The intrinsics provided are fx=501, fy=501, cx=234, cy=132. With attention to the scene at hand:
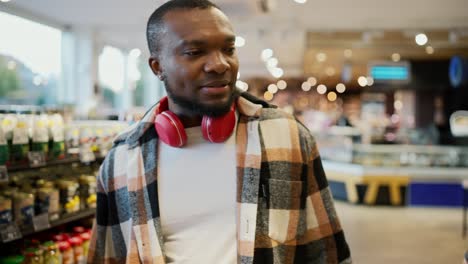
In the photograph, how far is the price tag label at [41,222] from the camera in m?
2.54

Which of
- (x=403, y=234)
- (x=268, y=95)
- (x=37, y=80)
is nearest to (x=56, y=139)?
(x=37, y=80)

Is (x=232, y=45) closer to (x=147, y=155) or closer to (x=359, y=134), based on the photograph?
(x=147, y=155)

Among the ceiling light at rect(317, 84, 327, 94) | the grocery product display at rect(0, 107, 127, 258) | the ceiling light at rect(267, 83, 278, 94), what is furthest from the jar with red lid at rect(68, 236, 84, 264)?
the ceiling light at rect(317, 84, 327, 94)

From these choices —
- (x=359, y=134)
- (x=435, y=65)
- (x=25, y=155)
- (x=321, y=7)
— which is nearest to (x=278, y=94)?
(x=435, y=65)

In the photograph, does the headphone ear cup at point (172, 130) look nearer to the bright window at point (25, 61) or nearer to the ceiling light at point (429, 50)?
the bright window at point (25, 61)

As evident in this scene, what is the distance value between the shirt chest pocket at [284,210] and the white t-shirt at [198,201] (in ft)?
0.33

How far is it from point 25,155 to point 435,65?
1398 centimetres

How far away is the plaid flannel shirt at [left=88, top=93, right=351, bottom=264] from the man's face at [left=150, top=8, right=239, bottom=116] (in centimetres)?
15

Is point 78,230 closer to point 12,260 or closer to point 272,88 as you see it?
point 12,260

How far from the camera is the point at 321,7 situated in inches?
281

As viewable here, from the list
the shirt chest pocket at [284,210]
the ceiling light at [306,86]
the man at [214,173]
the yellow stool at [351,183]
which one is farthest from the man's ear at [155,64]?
the ceiling light at [306,86]

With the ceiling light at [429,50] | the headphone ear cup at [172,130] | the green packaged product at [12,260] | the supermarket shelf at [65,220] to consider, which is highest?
the ceiling light at [429,50]

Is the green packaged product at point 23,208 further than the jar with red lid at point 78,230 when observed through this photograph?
No

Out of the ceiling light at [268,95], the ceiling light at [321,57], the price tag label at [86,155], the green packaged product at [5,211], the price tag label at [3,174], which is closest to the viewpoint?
the price tag label at [3,174]
